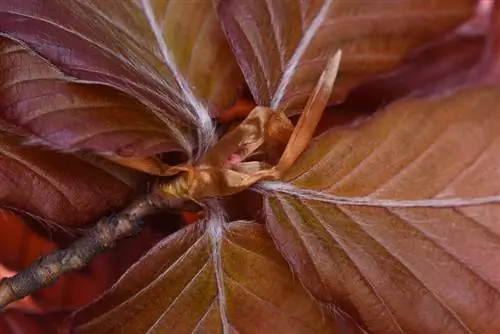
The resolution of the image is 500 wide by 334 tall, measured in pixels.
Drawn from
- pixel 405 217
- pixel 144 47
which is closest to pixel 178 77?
pixel 144 47

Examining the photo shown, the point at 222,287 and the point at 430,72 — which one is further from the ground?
the point at 430,72

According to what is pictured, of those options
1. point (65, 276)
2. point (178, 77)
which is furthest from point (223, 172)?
point (65, 276)

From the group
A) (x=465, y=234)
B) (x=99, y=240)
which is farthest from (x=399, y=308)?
(x=99, y=240)

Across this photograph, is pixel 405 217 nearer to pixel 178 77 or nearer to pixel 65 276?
pixel 178 77

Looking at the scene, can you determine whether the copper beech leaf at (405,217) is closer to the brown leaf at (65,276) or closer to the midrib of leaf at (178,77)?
→ the midrib of leaf at (178,77)

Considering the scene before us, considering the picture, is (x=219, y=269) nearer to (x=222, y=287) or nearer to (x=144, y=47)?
(x=222, y=287)

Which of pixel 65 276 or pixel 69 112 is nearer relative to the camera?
pixel 69 112
